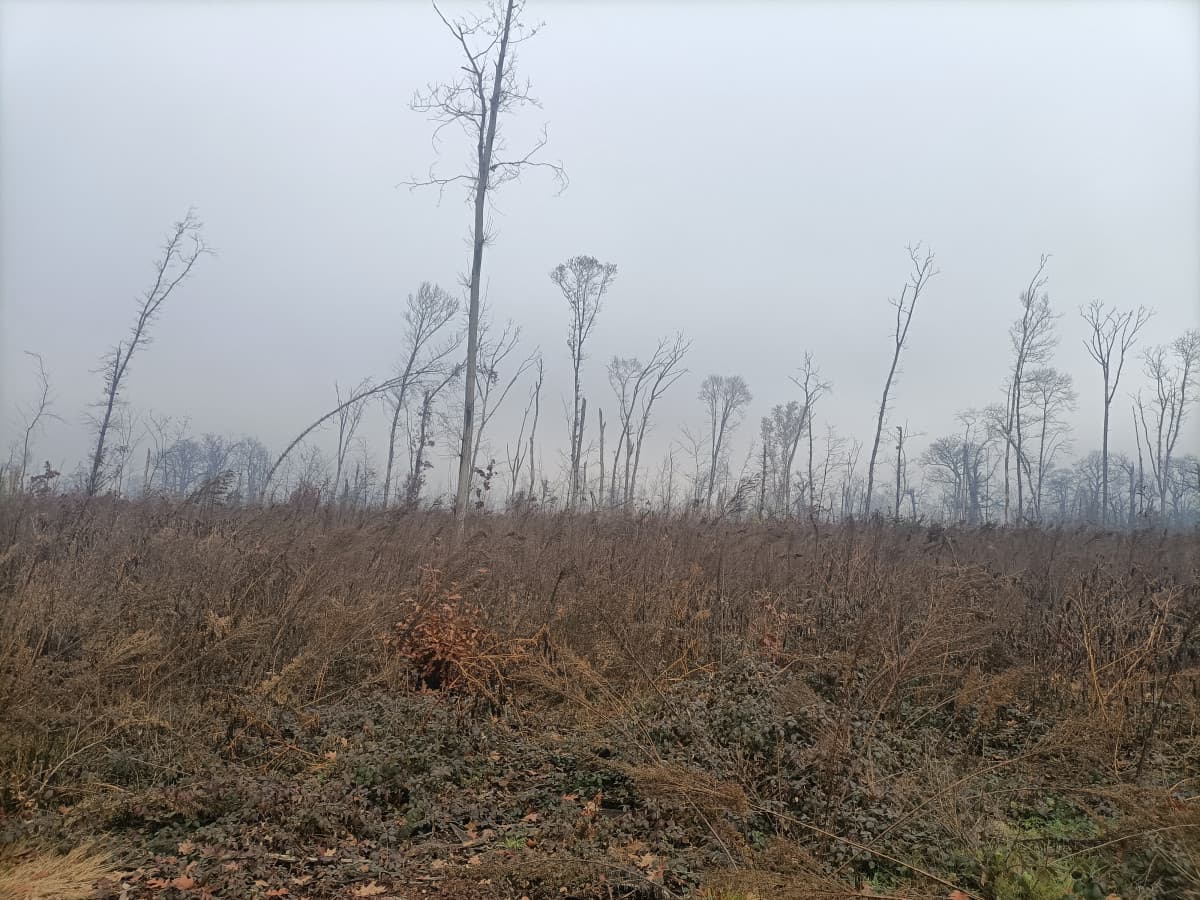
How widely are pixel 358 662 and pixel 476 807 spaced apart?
6.93 ft

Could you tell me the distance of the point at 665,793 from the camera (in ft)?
12.8

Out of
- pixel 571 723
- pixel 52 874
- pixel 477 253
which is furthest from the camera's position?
pixel 477 253

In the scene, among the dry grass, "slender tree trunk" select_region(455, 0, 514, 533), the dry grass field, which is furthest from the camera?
"slender tree trunk" select_region(455, 0, 514, 533)

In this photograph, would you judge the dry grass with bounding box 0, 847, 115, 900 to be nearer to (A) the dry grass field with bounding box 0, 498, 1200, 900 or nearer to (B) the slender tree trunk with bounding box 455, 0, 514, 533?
(A) the dry grass field with bounding box 0, 498, 1200, 900

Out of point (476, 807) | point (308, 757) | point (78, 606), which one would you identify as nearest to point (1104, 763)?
point (476, 807)

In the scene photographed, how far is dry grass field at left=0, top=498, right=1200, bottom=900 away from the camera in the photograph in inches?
133

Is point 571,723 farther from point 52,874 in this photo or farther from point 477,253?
point 477,253

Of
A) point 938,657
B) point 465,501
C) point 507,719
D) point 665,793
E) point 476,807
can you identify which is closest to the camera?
point 665,793

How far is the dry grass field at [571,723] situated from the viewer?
338 cm

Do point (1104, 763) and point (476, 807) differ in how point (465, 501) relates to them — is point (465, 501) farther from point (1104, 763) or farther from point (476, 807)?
point (1104, 763)

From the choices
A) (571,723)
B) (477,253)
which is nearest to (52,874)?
(571,723)

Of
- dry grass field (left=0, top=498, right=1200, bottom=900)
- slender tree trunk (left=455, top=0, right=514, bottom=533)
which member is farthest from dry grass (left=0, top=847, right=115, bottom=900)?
slender tree trunk (left=455, top=0, right=514, bottom=533)

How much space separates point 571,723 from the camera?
5387 millimetres

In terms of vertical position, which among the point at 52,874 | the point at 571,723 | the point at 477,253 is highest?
Result: the point at 477,253
